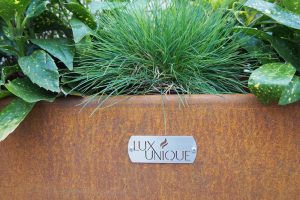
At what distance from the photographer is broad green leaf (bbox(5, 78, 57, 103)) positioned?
726mm

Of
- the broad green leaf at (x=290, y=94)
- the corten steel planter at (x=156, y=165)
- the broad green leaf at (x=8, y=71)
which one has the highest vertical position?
the broad green leaf at (x=8, y=71)

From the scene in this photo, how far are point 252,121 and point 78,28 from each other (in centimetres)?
39

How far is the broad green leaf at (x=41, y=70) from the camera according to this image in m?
0.74

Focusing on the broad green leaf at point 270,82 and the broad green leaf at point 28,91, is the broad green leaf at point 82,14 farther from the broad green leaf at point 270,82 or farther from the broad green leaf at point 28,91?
the broad green leaf at point 270,82

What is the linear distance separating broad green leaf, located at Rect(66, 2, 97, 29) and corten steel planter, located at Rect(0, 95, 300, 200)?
0.65 ft

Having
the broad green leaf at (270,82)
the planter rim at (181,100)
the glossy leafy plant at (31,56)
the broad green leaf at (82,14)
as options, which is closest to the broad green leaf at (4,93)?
the glossy leafy plant at (31,56)

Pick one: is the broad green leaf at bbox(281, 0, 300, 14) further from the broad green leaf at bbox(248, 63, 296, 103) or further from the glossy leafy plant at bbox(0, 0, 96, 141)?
the glossy leafy plant at bbox(0, 0, 96, 141)

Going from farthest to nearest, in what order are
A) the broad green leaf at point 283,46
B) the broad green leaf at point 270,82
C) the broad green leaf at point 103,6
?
the broad green leaf at point 103,6 → the broad green leaf at point 283,46 → the broad green leaf at point 270,82

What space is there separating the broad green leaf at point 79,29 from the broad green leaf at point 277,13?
1.04 ft

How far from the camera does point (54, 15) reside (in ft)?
3.10

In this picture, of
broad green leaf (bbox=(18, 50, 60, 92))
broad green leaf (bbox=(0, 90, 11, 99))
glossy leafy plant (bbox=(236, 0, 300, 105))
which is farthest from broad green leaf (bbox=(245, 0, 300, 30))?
broad green leaf (bbox=(0, 90, 11, 99))

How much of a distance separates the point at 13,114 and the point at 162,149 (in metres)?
0.28

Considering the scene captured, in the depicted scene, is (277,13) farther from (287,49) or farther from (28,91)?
(28,91)

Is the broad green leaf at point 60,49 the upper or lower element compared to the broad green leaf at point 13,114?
upper
